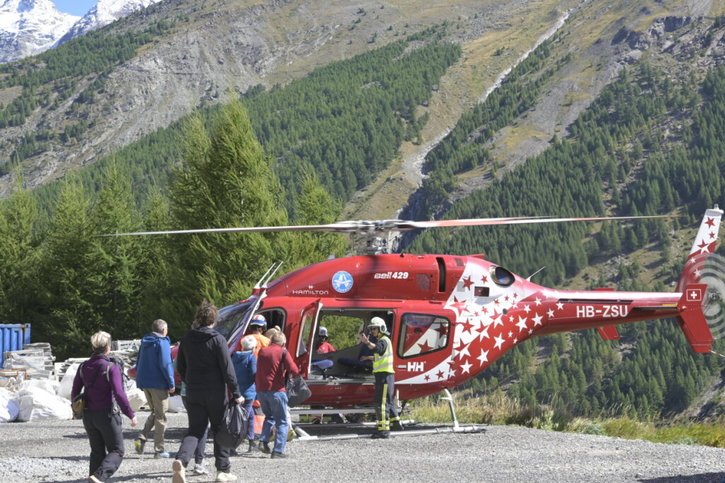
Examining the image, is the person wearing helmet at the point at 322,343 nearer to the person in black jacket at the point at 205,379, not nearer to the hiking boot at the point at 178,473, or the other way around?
the person in black jacket at the point at 205,379

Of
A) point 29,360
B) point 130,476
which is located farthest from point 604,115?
point 130,476

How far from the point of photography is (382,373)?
47.0 ft

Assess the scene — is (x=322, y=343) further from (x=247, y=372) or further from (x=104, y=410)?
(x=104, y=410)

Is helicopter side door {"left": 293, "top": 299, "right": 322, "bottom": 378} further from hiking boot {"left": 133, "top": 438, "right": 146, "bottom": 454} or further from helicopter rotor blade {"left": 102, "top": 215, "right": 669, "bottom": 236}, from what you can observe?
hiking boot {"left": 133, "top": 438, "right": 146, "bottom": 454}

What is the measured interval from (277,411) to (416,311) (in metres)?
3.86

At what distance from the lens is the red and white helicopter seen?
14.9 metres

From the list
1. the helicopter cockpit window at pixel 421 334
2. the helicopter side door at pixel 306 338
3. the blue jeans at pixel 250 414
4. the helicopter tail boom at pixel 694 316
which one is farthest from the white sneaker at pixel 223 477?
the helicopter tail boom at pixel 694 316

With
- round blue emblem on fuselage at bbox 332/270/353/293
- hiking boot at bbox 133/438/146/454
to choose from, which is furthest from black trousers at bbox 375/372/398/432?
hiking boot at bbox 133/438/146/454

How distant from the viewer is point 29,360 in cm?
2459

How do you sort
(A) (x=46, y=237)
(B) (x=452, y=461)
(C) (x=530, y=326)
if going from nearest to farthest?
1. (B) (x=452, y=461)
2. (C) (x=530, y=326)
3. (A) (x=46, y=237)

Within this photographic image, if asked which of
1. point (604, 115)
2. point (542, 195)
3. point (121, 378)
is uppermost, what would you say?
point (604, 115)

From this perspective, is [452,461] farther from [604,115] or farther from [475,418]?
[604,115]

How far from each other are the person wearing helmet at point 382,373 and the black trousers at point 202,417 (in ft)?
14.8

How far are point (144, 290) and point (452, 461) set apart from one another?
1063 inches
